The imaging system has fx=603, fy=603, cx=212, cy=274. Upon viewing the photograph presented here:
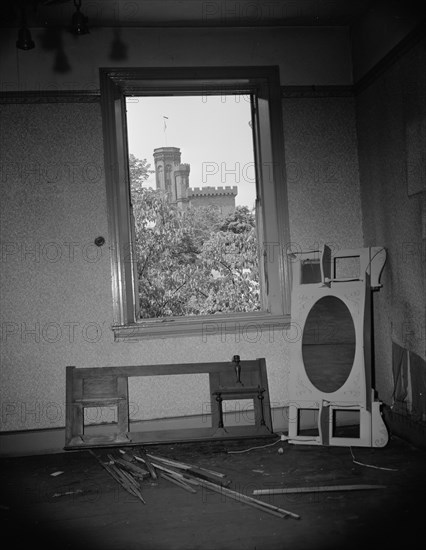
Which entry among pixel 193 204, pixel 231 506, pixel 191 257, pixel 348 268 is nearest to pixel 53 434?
pixel 191 257

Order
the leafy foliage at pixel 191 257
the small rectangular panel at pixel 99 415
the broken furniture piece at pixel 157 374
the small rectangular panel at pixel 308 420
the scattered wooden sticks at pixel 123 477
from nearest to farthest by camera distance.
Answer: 1. the scattered wooden sticks at pixel 123 477
2. the broken furniture piece at pixel 157 374
3. the small rectangular panel at pixel 99 415
4. the small rectangular panel at pixel 308 420
5. the leafy foliage at pixel 191 257

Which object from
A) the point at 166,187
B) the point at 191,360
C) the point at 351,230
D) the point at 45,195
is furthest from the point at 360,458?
the point at 45,195

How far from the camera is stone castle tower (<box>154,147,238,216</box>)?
4.56 m

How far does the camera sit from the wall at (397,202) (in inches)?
147

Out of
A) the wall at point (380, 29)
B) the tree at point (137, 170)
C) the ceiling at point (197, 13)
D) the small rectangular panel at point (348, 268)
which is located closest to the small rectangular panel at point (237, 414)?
the small rectangular panel at point (348, 268)

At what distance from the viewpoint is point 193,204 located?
4.62m

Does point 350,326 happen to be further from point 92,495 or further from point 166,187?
point 92,495

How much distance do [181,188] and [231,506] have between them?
2.47 meters

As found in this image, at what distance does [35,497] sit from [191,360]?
5.10ft

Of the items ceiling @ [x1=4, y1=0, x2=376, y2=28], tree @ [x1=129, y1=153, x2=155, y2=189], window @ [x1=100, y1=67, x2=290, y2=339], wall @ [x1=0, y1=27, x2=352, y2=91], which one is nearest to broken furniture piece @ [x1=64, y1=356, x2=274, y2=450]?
window @ [x1=100, y1=67, x2=290, y2=339]

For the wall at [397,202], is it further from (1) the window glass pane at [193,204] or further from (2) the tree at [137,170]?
(2) the tree at [137,170]

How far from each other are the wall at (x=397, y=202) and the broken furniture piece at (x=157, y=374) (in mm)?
956

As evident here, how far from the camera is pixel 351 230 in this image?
15.2 feet

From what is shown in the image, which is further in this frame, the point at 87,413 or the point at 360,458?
the point at 87,413
